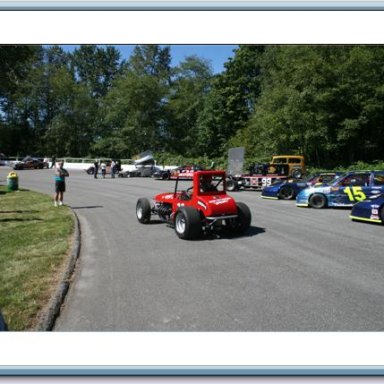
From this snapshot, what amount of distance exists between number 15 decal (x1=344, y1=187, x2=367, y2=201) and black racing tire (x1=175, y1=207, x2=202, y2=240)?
7.40 m

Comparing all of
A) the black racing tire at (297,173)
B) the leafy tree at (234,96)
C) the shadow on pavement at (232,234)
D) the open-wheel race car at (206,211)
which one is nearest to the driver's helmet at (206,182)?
the open-wheel race car at (206,211)

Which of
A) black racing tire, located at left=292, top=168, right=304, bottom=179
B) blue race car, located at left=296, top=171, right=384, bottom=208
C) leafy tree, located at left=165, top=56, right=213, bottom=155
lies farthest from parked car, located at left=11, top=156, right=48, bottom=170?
blue race car, located at left=296, top=171, right=384, bottom=208

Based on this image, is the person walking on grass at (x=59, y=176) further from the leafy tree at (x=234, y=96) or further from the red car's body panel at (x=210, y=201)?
the leafy tree at (x=234, y=96)

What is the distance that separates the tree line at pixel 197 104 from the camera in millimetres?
29672

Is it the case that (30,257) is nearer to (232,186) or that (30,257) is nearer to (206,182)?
(206,182)

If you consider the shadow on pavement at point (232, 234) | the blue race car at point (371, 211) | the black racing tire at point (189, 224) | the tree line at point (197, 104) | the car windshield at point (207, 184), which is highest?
the tree line at point (197, 104)

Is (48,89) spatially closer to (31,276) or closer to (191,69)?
(191,69)

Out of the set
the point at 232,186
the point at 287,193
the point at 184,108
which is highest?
the point at 184,108

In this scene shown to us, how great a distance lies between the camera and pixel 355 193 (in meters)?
14.1

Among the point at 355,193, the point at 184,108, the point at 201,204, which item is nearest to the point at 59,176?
the point at 201,204

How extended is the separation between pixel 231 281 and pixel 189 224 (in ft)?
9.58

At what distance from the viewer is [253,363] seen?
11.7 ft

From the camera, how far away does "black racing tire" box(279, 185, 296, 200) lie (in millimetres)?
17875

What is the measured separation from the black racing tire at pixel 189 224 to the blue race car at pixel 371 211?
16.8 ft
